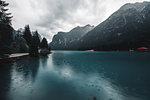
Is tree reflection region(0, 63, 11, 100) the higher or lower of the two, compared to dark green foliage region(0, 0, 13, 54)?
lower

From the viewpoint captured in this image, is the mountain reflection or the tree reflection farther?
the mountain reflection

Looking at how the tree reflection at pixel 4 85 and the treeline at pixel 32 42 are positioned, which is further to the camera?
the treeline at pixel 32 42

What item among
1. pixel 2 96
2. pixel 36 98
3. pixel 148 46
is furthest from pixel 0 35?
pixel 148 46

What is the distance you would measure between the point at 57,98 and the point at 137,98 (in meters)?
9.56

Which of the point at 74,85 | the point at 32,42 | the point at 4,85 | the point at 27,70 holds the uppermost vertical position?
the point at 32,42

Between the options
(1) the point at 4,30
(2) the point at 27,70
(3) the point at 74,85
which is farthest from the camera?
(1) the point at 4,30

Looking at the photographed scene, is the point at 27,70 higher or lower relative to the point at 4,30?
lower

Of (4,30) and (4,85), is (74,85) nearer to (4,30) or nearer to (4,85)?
(4,85)

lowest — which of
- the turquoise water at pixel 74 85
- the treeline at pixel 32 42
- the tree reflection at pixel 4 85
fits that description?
the turquoise water at pixel 74 85

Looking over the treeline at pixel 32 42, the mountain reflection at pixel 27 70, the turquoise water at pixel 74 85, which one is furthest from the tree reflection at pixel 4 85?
the treeline at pixel 32 42

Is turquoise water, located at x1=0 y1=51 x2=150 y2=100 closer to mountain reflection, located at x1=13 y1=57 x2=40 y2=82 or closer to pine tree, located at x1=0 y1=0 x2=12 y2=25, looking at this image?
mountain reflection, located at x1=13 y1=57 x2=40 y2=82

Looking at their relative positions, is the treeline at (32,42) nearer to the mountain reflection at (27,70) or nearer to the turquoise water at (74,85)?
the mountain reflection at (27,70)

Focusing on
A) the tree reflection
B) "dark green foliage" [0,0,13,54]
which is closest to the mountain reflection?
the tree reflection

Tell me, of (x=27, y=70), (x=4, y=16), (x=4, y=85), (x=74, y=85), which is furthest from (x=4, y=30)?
(x=74, y=85)
